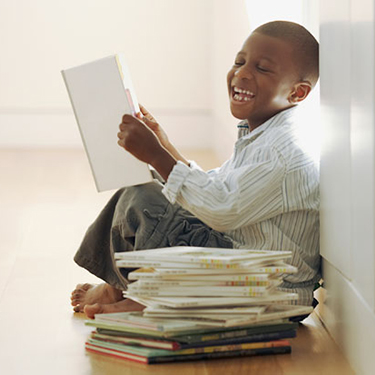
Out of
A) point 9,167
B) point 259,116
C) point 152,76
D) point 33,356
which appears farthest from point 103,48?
point 33,356

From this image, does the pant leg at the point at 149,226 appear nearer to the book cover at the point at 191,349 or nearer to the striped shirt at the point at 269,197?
the striped shirt at the point at 269,197

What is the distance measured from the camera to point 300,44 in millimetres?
1718

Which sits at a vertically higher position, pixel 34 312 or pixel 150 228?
A: pixel 150 228

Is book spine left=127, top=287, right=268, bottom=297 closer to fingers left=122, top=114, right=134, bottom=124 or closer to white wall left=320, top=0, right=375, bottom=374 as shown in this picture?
white wall left=320, top=0, right=375, bottom=374

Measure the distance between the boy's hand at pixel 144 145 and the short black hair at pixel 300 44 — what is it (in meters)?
0.35

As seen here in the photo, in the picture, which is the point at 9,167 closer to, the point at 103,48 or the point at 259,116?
the point at 103,48

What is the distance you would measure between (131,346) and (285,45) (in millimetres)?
719

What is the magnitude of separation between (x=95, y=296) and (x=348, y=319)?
641 millimetres

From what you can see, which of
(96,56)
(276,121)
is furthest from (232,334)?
(96,56)

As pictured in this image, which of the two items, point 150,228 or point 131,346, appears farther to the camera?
point 150,228

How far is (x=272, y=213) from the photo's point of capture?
1580 millimetres

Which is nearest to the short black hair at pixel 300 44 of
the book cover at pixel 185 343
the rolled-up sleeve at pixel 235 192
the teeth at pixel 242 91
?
the teeth at pixel 242 91

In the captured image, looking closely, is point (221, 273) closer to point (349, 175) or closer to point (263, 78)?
point (349, 175)

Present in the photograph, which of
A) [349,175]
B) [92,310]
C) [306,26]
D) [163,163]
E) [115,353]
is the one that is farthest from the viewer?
[306,26]
